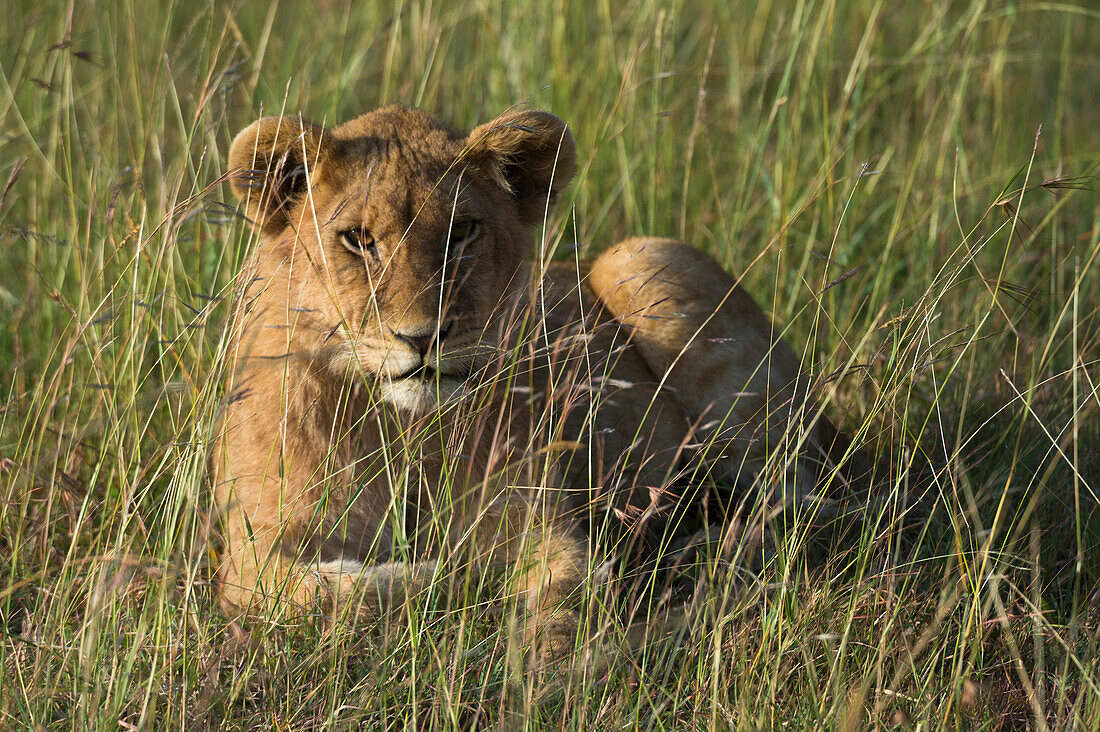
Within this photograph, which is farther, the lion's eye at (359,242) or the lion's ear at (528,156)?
the lion's ear at (528,156)

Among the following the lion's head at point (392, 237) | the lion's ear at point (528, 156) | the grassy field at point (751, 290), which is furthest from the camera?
the lion's ear at point (528, 156)

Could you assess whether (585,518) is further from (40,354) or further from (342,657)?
(40,354)

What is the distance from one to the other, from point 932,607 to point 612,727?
101 centimetres

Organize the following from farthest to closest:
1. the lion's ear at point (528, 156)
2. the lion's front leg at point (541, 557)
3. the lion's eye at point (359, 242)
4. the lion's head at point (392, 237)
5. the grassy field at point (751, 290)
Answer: the lion's ear at point (528, 156) < the lion's eye at point (359, 242) < the lion's head at point (392, 237) < the lion's front leg at point (541, 557) < the grassy field at point (751, 290)

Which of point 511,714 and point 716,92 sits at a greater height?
point 716,92

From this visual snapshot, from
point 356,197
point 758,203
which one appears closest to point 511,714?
point 356,197

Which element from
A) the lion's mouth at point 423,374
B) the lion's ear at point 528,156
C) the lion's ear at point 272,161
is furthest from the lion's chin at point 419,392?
the lion's ear at point 528,156

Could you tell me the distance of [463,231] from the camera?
117 inches

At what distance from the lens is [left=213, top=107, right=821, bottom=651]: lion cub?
8.64ft

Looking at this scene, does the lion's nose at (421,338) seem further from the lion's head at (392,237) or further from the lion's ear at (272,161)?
the lion's ear at (272,161)

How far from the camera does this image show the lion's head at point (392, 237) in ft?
8.82

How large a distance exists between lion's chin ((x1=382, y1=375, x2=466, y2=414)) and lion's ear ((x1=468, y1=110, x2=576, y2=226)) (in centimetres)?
68

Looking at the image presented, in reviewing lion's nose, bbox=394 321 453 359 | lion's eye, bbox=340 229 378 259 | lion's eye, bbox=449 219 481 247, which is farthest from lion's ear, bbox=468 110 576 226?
lion's nose, bbox=394 321 453 359

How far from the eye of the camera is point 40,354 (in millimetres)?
3936
